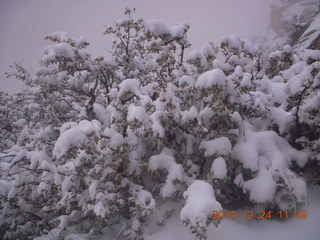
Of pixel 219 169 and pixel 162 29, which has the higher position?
pixel 162 29

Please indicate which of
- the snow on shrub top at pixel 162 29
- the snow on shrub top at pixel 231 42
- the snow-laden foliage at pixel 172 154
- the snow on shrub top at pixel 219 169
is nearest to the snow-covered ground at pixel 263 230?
the snow-laden foliage at pixel 172 154

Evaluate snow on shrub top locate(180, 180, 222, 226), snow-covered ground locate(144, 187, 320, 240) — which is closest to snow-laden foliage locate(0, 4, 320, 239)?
snow on shrub top locate(180, 180, 222, 226)

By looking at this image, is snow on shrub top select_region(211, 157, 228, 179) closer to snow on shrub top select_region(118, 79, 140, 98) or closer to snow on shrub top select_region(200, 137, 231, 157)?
snow on shrub top select_region(200, 137, 231, 157)

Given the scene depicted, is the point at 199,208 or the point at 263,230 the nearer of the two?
the point at 199,208

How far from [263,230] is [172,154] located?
1650 mm

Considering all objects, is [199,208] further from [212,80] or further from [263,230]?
[212,80]

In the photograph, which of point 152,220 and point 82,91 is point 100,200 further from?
point 82,91

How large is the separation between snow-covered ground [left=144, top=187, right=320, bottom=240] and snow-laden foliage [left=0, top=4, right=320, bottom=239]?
0.21 meters

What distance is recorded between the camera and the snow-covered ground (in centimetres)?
291

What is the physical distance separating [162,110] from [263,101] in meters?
1.69

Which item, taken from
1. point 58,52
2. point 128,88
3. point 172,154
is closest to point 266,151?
point 172,154

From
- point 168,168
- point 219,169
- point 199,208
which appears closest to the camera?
point 199,208

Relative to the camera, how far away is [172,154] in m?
3.63

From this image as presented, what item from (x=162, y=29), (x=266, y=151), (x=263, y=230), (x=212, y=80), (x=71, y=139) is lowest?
(x=263, y=230)
